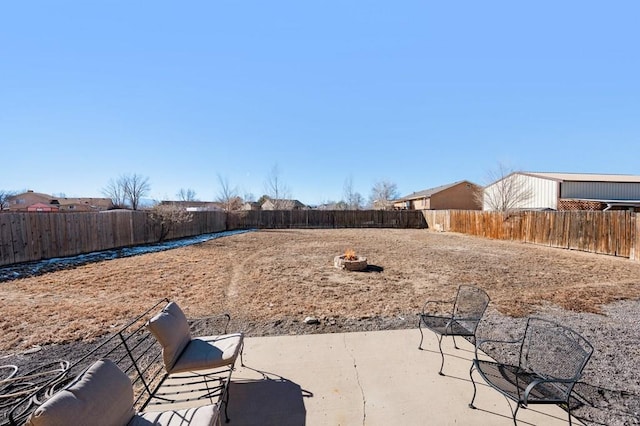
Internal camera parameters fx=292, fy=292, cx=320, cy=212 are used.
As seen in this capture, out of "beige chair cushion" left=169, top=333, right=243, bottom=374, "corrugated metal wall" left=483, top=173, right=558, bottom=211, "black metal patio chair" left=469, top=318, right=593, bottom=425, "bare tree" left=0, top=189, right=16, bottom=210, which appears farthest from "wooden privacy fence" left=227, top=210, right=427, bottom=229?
"bare tree" left=0, top=189, right=16, bottom=210

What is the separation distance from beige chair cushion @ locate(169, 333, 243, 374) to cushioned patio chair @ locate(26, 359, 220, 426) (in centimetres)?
56

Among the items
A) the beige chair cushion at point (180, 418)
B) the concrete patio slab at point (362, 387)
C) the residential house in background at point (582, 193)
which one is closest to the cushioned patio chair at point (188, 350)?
the concrete patio slab at point (362, 387)

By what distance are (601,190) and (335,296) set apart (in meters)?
26.2

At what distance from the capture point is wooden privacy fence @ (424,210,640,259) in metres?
10.7

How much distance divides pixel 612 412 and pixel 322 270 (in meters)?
6.31

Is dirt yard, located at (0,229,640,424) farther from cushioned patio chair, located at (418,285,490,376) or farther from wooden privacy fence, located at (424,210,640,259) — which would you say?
wooden privacy fence, located at (424,210,640,259)

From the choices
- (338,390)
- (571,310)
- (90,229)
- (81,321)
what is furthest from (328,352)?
(90,229)

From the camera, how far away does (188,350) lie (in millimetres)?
2680

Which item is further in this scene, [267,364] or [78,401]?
[267,364]

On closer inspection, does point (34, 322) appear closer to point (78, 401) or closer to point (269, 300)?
point (269, 300)

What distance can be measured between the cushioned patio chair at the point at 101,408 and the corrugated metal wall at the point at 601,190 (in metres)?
27.0

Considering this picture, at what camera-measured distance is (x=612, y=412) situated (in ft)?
8.07

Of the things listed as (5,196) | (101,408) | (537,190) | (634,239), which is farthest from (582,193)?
(5,196)

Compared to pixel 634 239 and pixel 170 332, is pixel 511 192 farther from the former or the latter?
pixel 170 332
